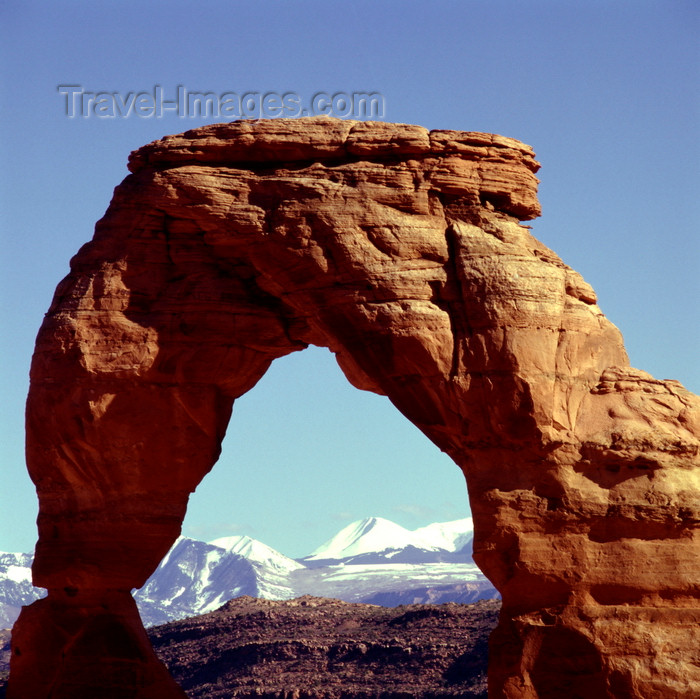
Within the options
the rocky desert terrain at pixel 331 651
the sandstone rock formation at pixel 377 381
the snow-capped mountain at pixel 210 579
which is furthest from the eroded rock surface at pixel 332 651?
the snow-capped mountain at pixel 210 579

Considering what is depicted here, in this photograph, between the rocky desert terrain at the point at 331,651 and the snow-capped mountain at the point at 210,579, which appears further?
the snow-capped mountain at the point at 210,579

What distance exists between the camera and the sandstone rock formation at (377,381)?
25.6 m

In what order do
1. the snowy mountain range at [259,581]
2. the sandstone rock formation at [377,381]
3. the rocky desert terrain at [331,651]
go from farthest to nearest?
the snowy mountain range at [259,581] < the rocky desert terrain at [331,651] < the sandstone rock formation at [377,381]

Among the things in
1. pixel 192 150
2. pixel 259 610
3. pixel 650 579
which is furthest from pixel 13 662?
pixel 259 610

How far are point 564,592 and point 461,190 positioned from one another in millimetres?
6589

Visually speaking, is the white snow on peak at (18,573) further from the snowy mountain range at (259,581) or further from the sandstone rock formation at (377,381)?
the sandstone rock formation at (377,381)

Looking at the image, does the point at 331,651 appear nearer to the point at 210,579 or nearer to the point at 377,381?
the point at 377,381

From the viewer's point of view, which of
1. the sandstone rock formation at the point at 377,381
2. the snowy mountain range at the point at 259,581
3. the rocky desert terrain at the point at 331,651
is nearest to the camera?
the sandstone rock formation at the point at 377,381

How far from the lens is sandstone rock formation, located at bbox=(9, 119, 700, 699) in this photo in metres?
25.6

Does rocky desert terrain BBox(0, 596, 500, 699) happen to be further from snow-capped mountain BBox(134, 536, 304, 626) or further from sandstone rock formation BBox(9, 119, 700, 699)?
snow-capped mountain BBox(134, 536, 304, 626)

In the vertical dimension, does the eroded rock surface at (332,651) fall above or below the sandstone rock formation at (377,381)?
below

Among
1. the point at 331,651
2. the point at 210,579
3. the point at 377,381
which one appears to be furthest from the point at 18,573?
the point at 377,381

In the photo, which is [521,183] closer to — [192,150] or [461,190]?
[461,190]

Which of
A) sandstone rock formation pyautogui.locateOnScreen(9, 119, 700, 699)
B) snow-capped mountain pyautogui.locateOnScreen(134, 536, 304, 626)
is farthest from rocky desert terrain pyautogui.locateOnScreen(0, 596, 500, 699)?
snow-capped mountain pyautogui.locateOnScreen(134, 536, 304, 626)
